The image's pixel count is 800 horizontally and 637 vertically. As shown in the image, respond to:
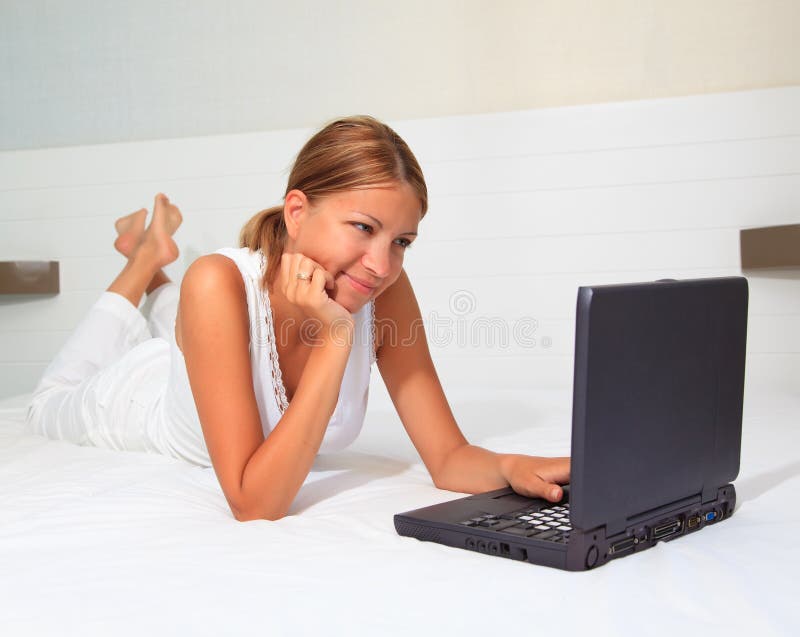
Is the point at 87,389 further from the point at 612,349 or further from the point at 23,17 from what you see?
the point at 23,17

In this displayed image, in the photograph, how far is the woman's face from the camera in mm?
1282

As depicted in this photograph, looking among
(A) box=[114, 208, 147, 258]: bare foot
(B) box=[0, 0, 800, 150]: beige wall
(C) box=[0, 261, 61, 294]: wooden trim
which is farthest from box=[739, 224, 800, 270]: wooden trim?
(C) box=[0, 261, 61, 294]: wooden trim

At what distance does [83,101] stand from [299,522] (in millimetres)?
2483

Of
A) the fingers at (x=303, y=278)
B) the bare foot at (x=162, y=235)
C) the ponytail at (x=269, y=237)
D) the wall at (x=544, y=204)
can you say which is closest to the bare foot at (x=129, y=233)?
the bare foot at (x=162, y=235)

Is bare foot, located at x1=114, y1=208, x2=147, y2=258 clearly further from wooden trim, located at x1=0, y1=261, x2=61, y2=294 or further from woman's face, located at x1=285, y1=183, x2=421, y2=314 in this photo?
woman's face, located at x1=285, y1=183, x2=421, y2=314

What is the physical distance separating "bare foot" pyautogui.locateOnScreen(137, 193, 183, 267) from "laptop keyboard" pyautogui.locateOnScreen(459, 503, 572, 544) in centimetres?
172

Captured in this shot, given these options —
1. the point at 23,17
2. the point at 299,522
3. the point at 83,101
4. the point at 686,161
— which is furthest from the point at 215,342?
the point at 23,17

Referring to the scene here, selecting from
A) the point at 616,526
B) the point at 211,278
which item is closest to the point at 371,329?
the point at 211,278

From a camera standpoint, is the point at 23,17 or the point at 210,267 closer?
the point at 210,267

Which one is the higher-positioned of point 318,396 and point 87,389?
point 318,396

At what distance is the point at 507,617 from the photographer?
809 mm

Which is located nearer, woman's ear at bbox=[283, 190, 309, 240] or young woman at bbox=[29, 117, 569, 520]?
young woman at bbox=[29, 117, 569, 520]

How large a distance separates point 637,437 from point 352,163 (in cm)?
62

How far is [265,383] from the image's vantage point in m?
1.40
